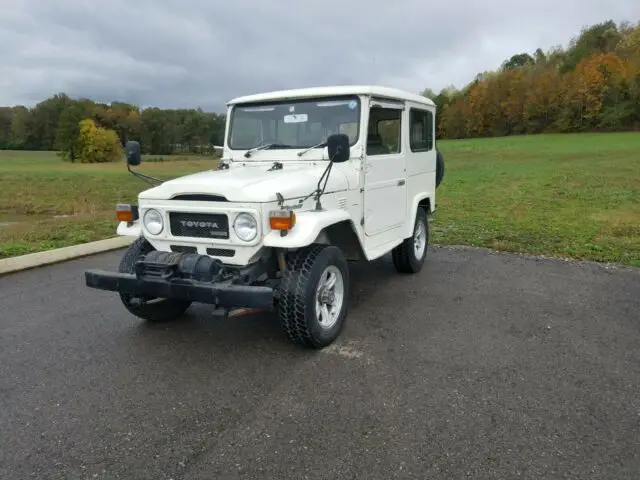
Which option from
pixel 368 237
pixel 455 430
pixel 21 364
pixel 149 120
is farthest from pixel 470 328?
pixel 149 120

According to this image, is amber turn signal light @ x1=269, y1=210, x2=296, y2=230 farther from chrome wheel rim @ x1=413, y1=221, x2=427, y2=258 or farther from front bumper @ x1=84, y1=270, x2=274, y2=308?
chrome wheel rim @ x1=413, y1=221, x2=427, y2=258

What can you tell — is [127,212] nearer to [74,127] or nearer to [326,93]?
[326,93]

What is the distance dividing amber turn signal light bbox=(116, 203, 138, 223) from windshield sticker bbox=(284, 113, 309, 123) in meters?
1.77

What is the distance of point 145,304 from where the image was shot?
4785mm

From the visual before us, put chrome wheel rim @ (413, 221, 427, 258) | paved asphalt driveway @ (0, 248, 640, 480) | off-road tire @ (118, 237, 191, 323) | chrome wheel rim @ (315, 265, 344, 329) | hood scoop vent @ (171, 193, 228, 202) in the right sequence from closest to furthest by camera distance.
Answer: paved asphalt driveway @ (0, 248, 640, 480) < hood scoop vent @ (171, 193, 228, 202) < chrome wheel rim @ (315, 265, 344, 329) < off-road tire @ (118, 237, 191, 323) < chrome wheel rim @ (413, 221, 427, 258)

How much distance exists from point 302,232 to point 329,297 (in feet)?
2.62

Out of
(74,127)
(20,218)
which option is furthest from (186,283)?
(74,127)

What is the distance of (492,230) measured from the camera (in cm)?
989

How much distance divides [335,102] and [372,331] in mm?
2315

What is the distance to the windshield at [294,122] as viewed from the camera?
201 inches

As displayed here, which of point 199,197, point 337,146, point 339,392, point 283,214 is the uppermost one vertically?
point 337,146

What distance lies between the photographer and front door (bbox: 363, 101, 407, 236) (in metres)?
5.23

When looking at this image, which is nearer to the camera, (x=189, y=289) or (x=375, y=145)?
(x=189, y=289)

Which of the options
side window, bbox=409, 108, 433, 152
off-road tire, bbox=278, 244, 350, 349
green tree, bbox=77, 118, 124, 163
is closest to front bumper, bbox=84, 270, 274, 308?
off-road tire, bbox=278, 244, 350, 349
